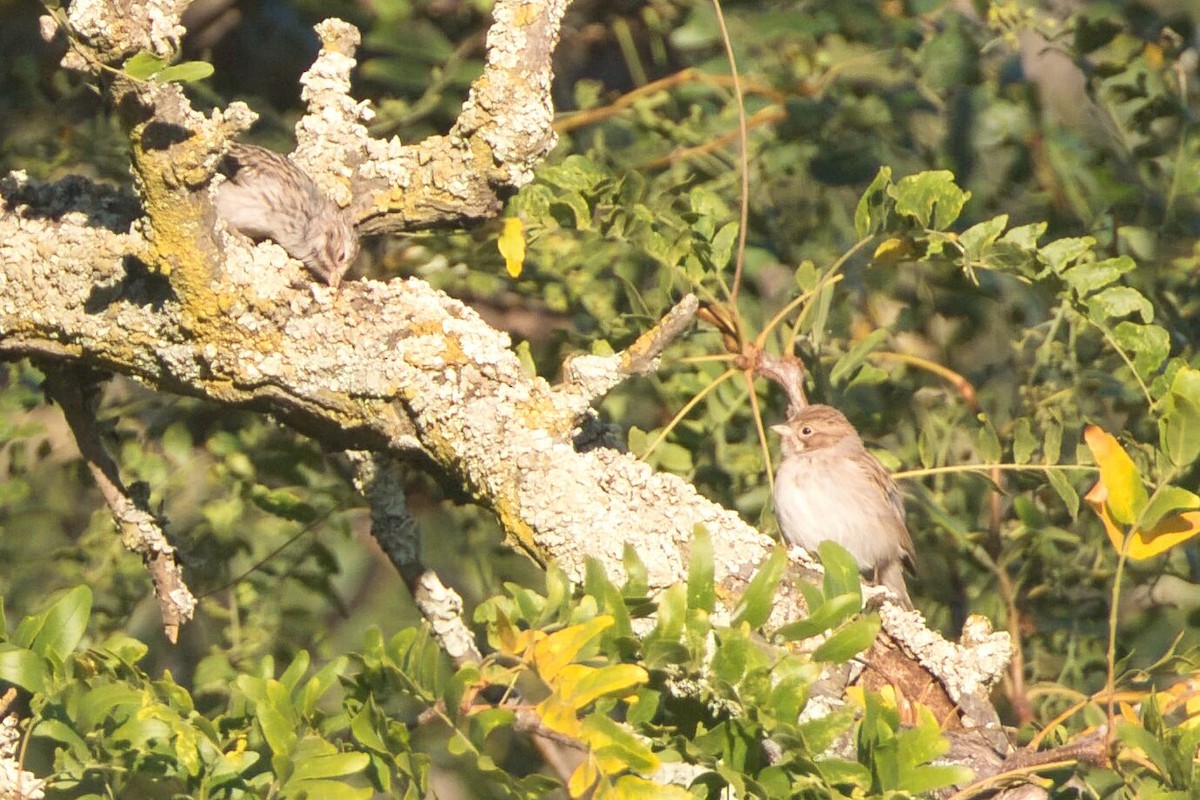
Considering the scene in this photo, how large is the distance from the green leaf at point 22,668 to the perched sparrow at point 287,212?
851 millimetres

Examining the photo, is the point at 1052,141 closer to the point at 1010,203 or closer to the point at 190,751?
the point at 1010,203

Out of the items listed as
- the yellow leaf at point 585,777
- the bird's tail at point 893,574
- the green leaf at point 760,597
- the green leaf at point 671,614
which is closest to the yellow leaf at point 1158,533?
the green leaf at point 760,597

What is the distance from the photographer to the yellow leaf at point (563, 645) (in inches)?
71.4

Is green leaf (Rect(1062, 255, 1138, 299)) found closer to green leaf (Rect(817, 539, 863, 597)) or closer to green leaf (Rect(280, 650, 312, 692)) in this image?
green leaf (Rect(817, 539, 863, 597))

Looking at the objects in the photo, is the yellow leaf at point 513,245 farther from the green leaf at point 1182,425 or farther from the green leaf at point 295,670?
the green leaf at point 1182,425

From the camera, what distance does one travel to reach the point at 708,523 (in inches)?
97.0

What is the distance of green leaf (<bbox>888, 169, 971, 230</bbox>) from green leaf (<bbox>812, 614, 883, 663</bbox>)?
3.76ft

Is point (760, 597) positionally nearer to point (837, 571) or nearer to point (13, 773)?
point (837, 571)

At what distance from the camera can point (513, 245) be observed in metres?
3.13

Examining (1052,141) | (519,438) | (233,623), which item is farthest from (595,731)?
(1052,141)

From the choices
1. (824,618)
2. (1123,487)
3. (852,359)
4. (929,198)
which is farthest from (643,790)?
(852,359)

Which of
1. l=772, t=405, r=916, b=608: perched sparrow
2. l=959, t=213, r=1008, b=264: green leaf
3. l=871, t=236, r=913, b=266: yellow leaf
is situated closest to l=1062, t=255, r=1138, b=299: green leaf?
l=959, t=213, r=1008, b=264: green leaf

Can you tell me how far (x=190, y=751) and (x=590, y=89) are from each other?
114 inches

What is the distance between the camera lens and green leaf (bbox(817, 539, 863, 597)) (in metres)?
2.04
